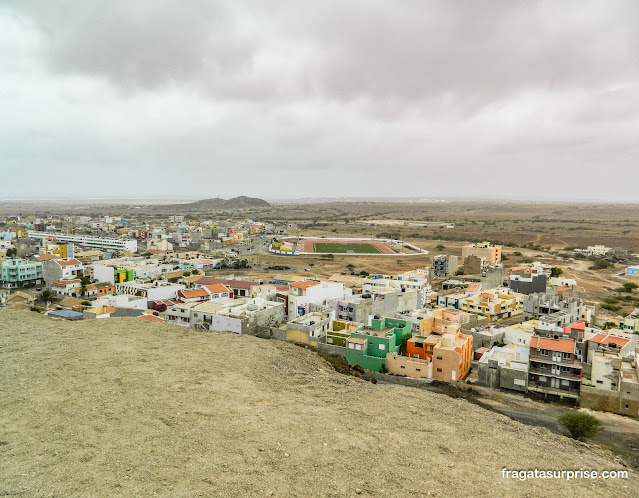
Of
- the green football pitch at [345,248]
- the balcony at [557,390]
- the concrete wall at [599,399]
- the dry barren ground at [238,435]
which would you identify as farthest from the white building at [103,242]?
the concrete wall at [599,399]

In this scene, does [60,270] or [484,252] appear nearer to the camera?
[60,270]

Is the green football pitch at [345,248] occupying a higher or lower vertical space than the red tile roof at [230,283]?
lower

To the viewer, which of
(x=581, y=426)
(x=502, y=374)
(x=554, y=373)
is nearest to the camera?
(x=581, y=426)

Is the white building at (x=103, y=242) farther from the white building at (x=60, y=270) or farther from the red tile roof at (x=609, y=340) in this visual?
the red tile roof at (x=609, y=340)

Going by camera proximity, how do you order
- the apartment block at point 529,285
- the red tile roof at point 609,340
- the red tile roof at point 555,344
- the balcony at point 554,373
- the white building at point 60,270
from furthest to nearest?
1. the white building at point 60,270
2. the apartment block at point 529,285
3. the red tile roof at point 609,340
4. the red tile roof at point 555,344
5. the balcony at point 554,373

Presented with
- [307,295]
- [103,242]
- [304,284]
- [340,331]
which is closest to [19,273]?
[103,242]

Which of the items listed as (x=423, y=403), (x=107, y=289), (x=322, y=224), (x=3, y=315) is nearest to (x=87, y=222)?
(x=322, y=224)

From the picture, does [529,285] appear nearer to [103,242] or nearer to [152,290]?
[152,290]
